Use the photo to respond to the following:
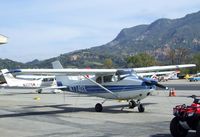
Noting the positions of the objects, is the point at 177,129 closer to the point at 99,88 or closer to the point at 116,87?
the point at 116,87

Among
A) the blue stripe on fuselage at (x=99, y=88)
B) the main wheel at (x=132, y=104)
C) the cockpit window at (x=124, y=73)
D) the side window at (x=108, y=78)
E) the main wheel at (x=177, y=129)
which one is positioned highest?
the cockpit window at (x=124, y=73)

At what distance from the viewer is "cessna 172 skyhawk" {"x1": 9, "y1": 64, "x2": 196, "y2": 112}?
60.8 feet

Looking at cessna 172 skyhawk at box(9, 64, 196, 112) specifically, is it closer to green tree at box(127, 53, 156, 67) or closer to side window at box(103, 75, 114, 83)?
side window at box(103, 75, 114, 83)

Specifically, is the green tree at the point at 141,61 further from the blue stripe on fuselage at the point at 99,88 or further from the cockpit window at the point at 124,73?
the cockpit window at the point at 124,73

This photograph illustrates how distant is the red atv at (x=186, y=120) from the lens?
9.87 metres

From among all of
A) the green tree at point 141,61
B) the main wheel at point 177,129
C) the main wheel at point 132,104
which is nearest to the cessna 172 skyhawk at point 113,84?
the main wheel at point 132,104

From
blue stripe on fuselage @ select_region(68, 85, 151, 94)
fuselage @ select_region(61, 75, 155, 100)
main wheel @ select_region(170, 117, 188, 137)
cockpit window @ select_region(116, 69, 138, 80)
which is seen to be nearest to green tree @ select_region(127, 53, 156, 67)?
blue stripe on fuselage @ select_region(68, 85, 151, 94)

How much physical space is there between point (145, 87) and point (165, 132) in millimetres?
6481

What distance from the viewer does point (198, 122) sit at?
9820mm

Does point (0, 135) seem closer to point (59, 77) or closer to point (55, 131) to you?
point (55, 131)

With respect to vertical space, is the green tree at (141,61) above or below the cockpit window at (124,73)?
above

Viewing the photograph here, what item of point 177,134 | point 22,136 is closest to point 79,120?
point 22,136

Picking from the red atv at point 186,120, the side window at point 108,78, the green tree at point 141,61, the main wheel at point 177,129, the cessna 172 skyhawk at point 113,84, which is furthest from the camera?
the green tree at point 141,61

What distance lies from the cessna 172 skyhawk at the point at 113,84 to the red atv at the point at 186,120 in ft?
25.2
